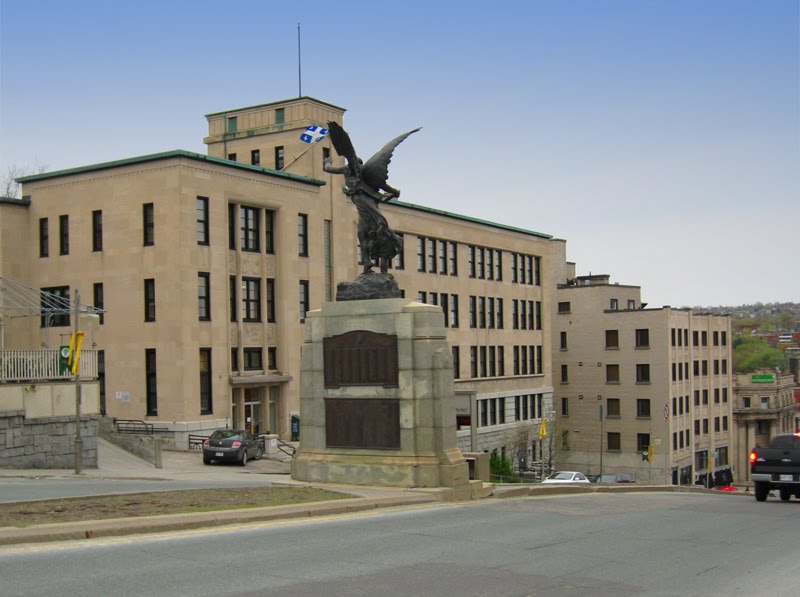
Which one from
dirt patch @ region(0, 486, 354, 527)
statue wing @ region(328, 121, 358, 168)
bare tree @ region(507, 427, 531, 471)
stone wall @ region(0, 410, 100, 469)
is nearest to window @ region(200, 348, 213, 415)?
stone wall @ region(0, 410, 100, 469)

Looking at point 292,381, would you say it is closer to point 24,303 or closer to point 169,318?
point 169,318

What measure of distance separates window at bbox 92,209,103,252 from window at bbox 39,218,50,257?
3.04m

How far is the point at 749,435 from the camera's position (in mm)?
97312

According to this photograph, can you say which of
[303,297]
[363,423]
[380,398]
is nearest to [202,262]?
[303,297]

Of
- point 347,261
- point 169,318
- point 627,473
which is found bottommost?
point 627,473

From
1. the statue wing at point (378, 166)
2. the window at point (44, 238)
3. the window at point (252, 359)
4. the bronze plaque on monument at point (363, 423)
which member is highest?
the window at point (44, 238)

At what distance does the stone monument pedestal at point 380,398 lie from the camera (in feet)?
63.3

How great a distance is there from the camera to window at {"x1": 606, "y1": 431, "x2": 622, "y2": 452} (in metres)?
77.4

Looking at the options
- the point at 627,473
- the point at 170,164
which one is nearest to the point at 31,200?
the point at 170,164

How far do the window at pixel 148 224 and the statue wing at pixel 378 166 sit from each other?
76.4ft

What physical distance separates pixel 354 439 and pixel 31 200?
31.4 meters

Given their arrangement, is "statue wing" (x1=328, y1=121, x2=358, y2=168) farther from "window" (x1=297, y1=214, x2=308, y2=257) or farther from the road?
"window" (x1=297, y1=214, x2=308, y2=257)

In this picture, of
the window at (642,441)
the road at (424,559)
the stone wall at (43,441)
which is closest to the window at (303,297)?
the stone wall at (43,441)

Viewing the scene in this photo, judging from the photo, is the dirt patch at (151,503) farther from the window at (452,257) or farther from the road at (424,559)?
the window at (452,257)
